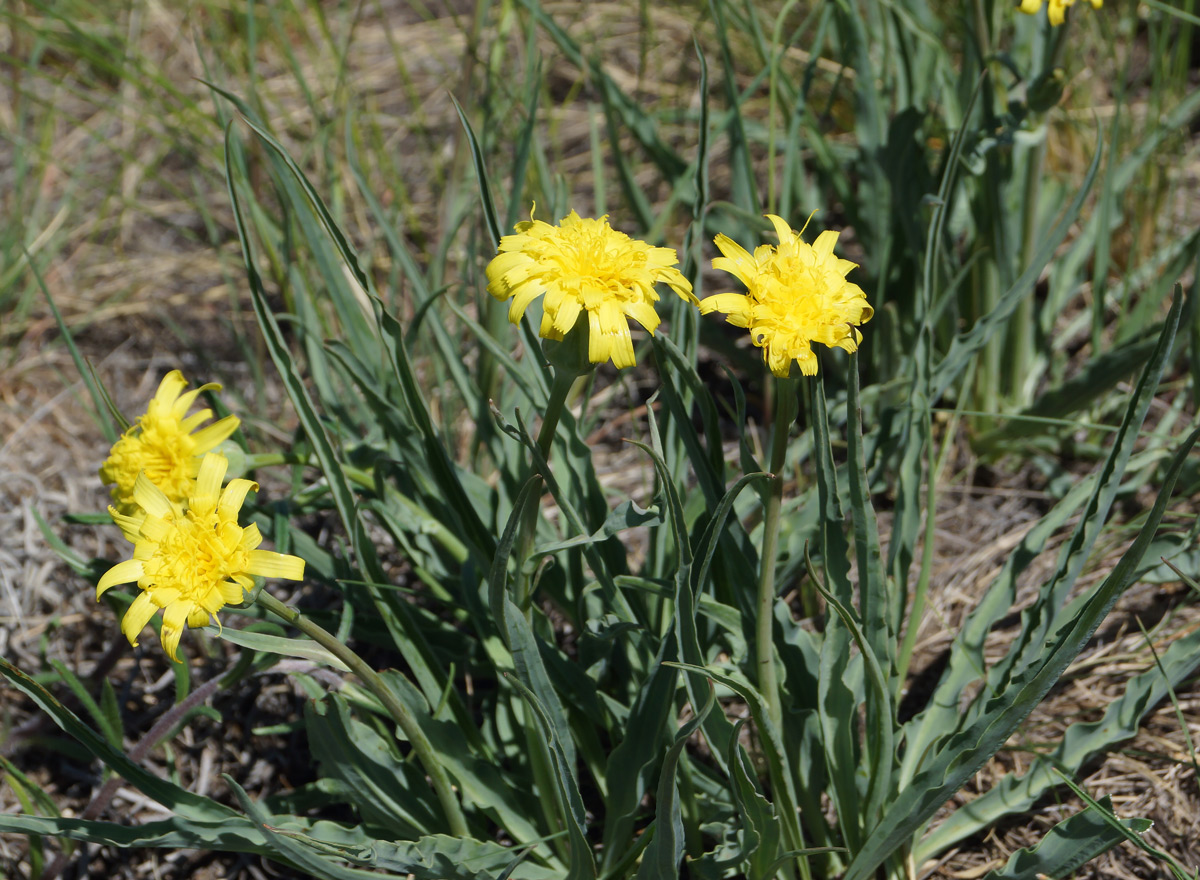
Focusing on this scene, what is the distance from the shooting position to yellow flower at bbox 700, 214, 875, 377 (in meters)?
0.98

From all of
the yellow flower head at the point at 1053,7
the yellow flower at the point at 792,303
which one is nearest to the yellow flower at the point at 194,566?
the yellow flower at the point at 792,303

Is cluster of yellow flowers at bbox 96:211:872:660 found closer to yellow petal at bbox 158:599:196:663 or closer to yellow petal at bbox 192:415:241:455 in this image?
yellow petal at bbox 158:599:196:663

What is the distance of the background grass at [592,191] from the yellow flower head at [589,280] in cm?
31

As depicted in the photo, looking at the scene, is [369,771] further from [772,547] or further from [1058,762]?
[1058,762]

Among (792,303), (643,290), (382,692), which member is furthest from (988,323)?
(382,692)

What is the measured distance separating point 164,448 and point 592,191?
1881 mm

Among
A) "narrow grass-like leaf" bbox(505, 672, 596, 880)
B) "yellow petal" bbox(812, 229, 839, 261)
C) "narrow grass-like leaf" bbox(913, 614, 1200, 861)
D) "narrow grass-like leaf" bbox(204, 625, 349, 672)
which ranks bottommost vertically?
"narrow grass-like leaf" bbox(913, 614, 1200, 861)

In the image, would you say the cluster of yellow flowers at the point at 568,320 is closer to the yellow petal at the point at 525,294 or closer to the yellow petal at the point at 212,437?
the yellow petal at the point at 525,294

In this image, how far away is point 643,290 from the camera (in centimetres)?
102

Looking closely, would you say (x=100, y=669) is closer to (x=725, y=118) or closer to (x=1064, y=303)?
(x=725, y=118)

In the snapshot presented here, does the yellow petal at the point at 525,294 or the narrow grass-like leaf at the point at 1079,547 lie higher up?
the yellow petal at the point at 525,294

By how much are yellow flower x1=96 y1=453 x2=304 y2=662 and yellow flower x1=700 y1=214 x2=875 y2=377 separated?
1.78 ft

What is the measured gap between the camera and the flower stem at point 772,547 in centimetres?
102

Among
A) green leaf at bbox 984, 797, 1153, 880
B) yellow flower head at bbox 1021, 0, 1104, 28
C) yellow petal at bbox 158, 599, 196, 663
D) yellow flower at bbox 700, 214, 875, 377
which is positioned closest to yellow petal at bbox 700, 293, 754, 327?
yellow flower at bbox 700, 214, 875, 377
